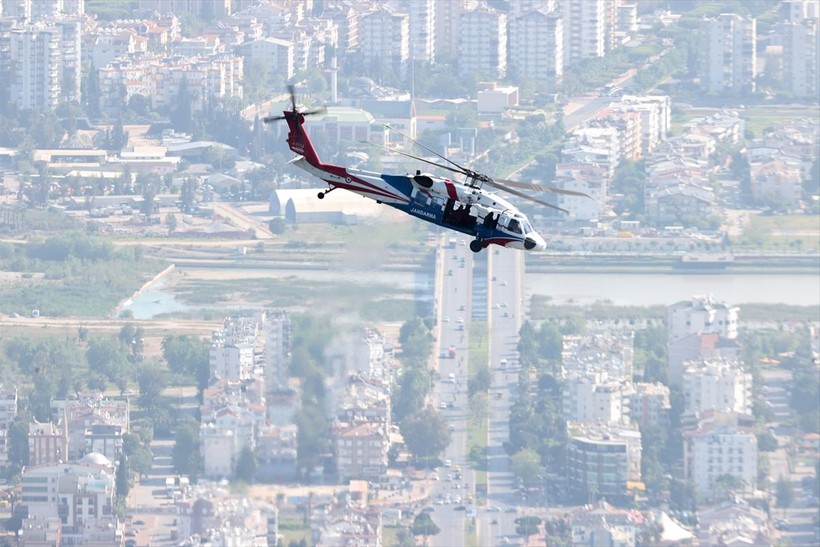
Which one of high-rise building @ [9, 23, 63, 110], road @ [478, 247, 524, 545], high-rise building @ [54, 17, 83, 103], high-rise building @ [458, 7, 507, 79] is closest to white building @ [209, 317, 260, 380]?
road @ [478, 247, 524, 545]

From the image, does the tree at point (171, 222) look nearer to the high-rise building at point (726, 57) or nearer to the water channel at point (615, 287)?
the water channel at point (615, 287)

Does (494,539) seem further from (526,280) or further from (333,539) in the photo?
(526,280)

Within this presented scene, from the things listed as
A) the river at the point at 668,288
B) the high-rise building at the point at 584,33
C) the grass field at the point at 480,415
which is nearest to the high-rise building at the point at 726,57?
the high-rise building at the point at 584,33

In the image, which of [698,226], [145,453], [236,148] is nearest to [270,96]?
[236,148]

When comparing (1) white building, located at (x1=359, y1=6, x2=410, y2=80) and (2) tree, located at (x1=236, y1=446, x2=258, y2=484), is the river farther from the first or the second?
(1) white building, located at (x1=359, y1=6, x2=410, y2=80)

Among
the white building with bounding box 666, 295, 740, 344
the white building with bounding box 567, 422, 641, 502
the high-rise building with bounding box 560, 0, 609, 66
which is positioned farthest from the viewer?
the high-rise building with bounding box 560, 0, 609, 66
